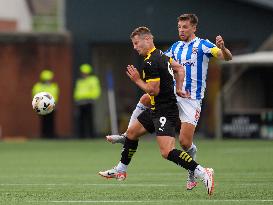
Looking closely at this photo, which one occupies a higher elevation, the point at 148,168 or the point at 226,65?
the point at 226,65

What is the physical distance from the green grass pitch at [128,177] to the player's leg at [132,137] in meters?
0.17

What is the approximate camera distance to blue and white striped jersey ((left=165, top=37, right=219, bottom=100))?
547 inches

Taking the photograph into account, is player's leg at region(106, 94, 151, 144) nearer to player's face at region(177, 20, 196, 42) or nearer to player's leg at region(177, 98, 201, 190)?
player's leg at region(177, 98, 201, 190)

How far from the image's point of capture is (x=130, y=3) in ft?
116

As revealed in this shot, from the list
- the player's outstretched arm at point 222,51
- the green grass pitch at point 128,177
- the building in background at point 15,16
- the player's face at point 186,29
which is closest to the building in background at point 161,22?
the green grass pitch at point 128,177

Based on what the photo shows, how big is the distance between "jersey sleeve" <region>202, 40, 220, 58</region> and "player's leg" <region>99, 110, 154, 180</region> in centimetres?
104

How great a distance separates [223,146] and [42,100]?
12.6 m

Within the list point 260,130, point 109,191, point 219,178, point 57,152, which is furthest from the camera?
point 260,130

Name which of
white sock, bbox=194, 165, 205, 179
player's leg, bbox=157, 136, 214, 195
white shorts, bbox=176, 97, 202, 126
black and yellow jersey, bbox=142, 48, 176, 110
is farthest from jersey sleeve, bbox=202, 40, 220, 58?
white sock, bbox=194, 165, 205, 179

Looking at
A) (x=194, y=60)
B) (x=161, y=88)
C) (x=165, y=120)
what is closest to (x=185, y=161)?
(x=165, y=120)

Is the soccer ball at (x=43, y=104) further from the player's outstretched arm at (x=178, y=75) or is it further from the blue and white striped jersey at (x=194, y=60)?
the player's outstretched arm at (x=178, y=75)

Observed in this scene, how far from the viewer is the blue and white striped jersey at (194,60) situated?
13.9m

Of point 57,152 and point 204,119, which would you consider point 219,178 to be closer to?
point 57,152

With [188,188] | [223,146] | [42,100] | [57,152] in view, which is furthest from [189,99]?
[223,146]
